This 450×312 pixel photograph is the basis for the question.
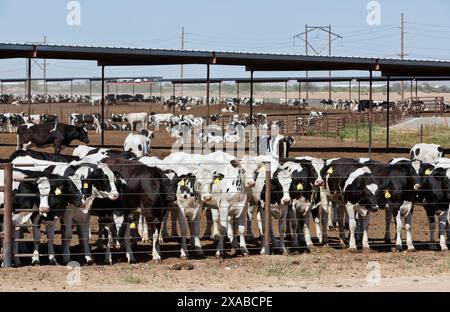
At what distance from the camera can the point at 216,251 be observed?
15758 mm

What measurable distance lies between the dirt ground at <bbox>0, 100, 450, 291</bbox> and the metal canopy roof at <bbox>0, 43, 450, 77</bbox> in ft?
44.1

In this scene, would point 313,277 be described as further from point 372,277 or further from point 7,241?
point 7,241

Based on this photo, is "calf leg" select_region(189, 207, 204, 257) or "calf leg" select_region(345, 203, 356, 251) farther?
"calf leg" select_region(345, 203, 356, 251)

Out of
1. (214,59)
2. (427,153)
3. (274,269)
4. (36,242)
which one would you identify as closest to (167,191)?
(36,242)

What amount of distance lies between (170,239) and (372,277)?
207 inches

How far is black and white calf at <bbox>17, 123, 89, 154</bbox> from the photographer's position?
35.1 metres

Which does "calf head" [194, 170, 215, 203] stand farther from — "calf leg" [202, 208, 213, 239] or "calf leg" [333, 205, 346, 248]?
"calf leg" [333, 205, 346, 248]

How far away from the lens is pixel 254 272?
13.6 meters

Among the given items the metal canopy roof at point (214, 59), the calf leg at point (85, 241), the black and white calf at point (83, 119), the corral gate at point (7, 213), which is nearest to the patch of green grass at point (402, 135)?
the metal canopy roof at point (214, 59)

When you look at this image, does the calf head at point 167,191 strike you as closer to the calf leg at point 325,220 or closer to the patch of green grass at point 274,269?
the patch of green grass at point 274,269

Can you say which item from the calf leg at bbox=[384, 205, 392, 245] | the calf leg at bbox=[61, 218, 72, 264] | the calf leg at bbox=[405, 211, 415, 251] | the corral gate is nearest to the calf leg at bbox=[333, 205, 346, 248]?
the calf leg at bbox=[384, 205, 392, 245]

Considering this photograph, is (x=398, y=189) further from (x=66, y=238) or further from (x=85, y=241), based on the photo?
(x=66, y=238)

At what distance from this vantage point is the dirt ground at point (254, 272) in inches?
487

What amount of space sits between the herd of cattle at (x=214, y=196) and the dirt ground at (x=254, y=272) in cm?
37
